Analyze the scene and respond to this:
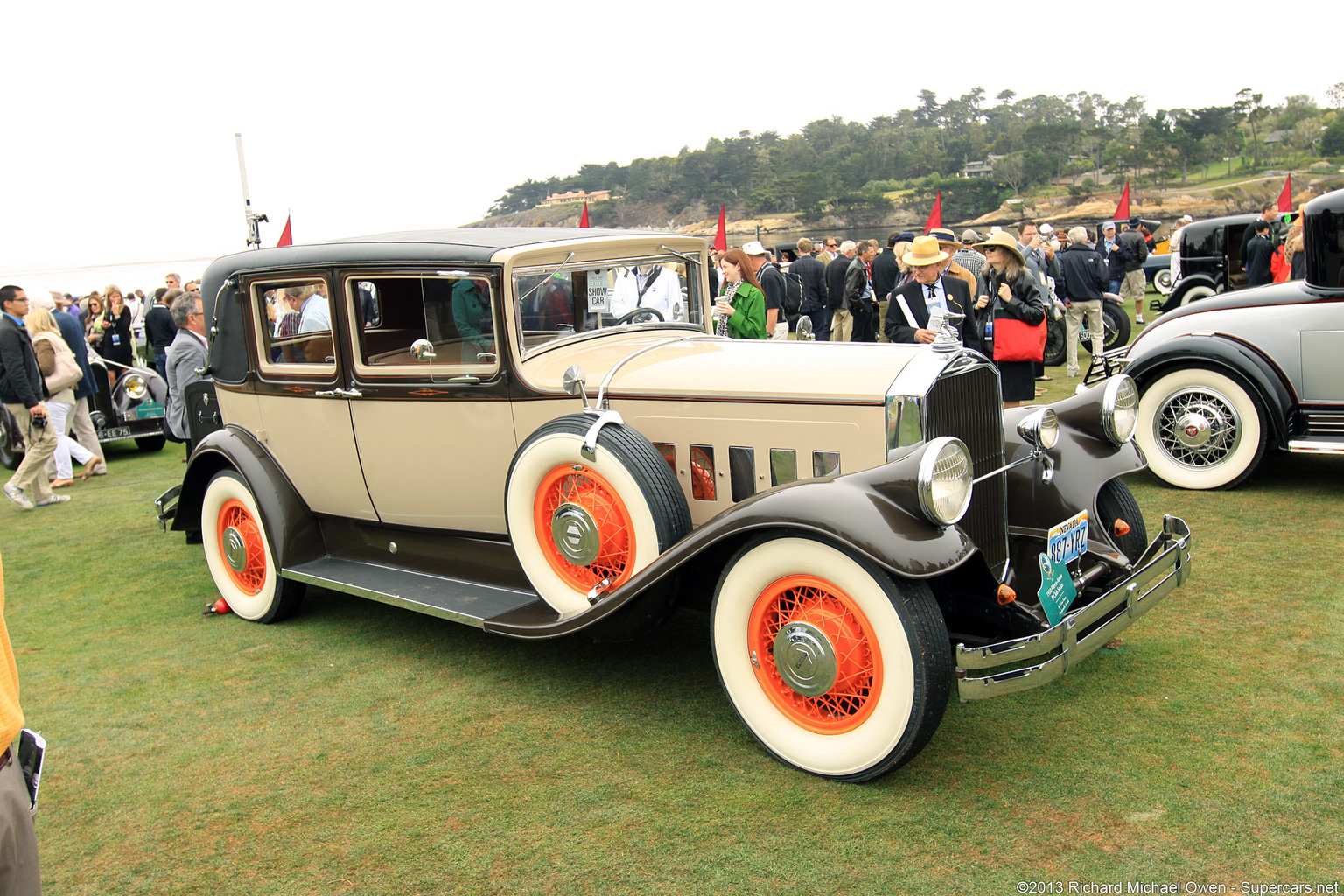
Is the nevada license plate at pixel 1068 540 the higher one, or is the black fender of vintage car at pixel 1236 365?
the black fender of vintage car at pixel 1236 365

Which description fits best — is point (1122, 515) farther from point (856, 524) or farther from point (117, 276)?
point (117, 276)

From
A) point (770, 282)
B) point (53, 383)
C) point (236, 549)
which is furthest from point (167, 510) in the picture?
point (770, 282)

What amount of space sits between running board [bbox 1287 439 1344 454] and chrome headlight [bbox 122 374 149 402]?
10663 mm

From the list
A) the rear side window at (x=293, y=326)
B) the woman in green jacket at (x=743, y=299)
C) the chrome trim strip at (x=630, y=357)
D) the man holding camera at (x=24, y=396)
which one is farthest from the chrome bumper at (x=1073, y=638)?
the man holding camera at (x=24, y=396)

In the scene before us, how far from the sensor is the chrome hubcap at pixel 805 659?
2.96 meters

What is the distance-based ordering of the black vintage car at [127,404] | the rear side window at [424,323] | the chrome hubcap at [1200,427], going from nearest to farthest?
1. the rear side window at [424,323]
2. the chrome hubcap at [1200,427]
3. the black vintage car at [127,404]

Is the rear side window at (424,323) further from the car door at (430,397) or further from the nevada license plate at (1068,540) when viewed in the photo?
the nevada license plate at (1068,540)

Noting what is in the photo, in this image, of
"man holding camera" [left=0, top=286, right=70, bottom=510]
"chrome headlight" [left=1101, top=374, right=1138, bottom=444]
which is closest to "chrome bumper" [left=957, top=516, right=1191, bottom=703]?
"chrome headlight" [left=1101, top=374, right=1138, bottom=444]

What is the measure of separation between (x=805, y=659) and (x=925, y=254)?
3.27 m

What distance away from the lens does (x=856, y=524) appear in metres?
2.79

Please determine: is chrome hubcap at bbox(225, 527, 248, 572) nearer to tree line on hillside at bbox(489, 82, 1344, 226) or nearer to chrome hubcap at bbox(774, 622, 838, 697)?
chrome hubcap at bbox(774, 622, 838, 697)

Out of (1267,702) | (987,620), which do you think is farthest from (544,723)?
(1267,702)

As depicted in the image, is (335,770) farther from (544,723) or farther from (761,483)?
(761,483)

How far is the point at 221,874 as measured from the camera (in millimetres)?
2736
